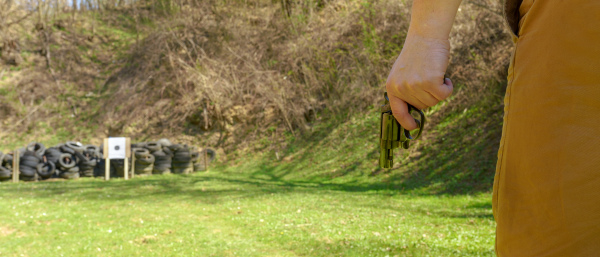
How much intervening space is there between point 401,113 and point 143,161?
16671 mm

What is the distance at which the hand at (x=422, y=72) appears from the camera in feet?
4.75

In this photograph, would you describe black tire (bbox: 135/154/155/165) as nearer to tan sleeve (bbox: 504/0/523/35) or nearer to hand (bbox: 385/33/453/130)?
hand (bbox: 385/33/453/130)

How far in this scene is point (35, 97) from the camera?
2641cm

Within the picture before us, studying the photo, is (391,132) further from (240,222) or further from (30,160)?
(30,160)

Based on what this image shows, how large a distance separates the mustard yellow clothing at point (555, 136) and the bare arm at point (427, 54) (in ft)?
0.85

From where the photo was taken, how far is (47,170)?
15.7 meters

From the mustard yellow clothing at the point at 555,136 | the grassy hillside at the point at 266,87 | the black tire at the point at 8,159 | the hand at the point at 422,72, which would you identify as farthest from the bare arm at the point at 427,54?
the black tire at the point at 8,159

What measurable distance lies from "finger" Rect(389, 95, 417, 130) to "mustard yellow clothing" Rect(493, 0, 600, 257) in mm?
402

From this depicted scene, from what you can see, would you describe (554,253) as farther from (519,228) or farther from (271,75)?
(271,75)

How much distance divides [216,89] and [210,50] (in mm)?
4163

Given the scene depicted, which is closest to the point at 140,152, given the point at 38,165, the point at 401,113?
the point at 38,165

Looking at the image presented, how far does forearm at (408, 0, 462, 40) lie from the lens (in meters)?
1.40

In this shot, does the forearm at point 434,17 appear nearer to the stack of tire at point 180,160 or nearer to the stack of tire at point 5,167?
the stack of tire at point 5,167

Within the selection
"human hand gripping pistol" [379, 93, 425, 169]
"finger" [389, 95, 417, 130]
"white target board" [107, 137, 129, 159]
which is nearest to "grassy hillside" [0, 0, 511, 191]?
"white target board" [107, 137, 129, 159]
